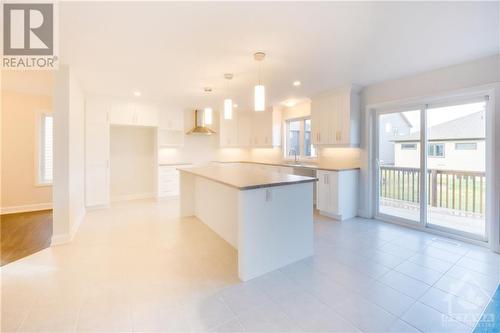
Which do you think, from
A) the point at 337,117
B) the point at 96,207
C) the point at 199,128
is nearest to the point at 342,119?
the point at 337,117

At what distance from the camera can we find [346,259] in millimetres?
2758

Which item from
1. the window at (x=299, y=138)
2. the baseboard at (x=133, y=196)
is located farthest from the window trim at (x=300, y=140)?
the baseboard at (x=133, y=196)

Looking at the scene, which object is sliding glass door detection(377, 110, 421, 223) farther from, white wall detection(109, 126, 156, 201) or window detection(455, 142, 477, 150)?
white wall detection(109, 126, 156, 201)

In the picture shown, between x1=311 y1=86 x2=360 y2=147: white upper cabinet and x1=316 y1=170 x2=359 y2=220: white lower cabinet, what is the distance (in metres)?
0.63

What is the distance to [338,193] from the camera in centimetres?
430

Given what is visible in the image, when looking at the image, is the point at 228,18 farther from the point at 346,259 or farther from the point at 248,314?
the point at 346,259

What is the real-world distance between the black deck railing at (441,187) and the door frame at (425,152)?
0.19 metres

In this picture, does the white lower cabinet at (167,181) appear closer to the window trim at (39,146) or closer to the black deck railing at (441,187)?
Answer: the window trim at (39,146)

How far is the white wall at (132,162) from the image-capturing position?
5961mm

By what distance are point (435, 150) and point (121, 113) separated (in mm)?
6287

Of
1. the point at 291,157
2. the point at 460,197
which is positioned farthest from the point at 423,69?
the point at 291,157

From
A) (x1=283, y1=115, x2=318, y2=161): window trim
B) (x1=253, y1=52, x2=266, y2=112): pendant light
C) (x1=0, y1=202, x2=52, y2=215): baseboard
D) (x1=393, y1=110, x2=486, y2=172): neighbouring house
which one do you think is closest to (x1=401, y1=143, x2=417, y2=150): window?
(x1=393, y1=110, x2=486, y2=172): neighbouring house

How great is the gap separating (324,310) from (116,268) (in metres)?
2.17

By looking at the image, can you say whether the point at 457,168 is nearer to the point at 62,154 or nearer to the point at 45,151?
the point at 62,154
